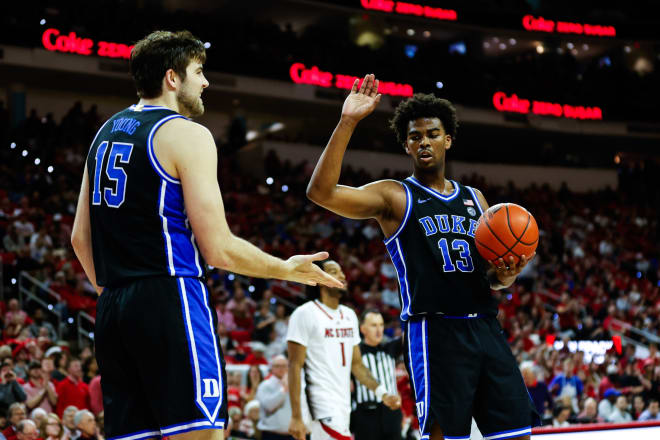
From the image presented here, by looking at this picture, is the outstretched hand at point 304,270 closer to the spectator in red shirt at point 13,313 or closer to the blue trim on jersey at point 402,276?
the blue trim on jersey at point 402,276

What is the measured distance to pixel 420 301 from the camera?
4.07 meters

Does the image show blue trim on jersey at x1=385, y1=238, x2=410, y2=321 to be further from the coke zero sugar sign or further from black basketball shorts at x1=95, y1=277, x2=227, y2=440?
the coke zero sugar sign

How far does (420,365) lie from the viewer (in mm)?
4078

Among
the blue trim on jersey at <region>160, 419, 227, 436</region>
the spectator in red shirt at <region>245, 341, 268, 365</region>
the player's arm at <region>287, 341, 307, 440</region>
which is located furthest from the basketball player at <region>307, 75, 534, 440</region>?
the spectator in red shirt at <region>245, 341, 268, 365</region>

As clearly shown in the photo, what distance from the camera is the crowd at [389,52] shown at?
2008 cm

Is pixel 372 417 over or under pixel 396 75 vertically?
under

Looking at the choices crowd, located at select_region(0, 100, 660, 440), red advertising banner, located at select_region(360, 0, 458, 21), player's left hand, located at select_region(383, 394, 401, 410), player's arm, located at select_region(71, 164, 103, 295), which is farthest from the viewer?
red advertising banner, located at select_region(360, 0, 458, 21)

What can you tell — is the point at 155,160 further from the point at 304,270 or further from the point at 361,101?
the point at 361,101

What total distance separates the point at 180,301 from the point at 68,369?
21.0ft

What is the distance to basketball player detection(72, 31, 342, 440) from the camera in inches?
110

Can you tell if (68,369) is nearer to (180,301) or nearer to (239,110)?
(180,301)

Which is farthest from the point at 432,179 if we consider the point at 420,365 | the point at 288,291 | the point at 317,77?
the point at 317,77

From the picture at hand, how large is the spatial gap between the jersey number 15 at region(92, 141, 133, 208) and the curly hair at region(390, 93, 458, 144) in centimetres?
191

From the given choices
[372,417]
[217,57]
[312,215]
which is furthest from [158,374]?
[217,57]
